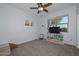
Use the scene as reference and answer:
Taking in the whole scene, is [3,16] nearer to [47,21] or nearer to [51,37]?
[47,21]

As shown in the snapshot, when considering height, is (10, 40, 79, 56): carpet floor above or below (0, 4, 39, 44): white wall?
below

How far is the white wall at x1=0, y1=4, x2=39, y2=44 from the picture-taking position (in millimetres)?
2225

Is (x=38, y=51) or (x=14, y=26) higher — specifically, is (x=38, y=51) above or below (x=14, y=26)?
below

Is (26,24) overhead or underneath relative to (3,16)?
underneath

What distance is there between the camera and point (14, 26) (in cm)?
235

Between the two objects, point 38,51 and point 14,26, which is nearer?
point 14,26

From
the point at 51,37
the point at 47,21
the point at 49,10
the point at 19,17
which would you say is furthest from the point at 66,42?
the point at 19,17

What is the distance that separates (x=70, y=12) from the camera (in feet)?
10.4

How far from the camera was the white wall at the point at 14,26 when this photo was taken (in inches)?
87.6

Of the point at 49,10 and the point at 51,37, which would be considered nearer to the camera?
the point at 49,10

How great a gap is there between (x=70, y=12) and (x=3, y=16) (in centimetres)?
277

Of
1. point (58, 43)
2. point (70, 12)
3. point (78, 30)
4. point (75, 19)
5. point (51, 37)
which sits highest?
point (70, 12)

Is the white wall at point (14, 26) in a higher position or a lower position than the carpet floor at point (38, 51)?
higher

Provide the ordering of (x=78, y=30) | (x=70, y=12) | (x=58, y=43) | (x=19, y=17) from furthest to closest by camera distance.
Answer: (x=58, y=43) < (x=70, y=12) < (x=78, y=30) < (x=19, y=17)
